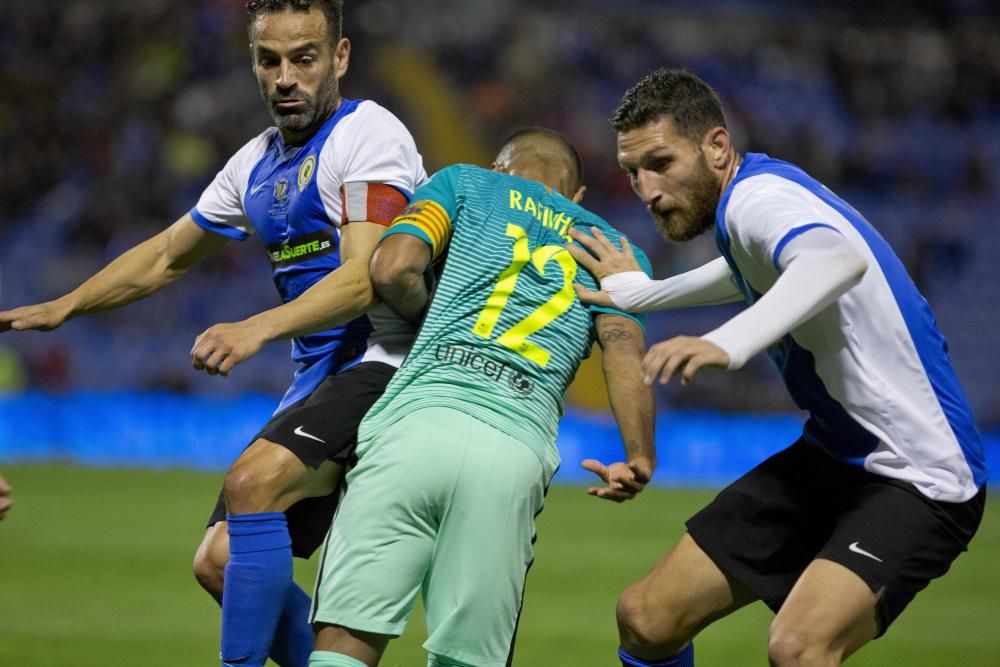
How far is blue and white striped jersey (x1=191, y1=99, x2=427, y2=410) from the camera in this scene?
4152mm

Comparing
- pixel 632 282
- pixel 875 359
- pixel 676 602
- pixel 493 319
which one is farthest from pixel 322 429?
pixel 875 359

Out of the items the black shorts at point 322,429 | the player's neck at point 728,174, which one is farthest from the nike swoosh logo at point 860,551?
the black shorts at point 322,429

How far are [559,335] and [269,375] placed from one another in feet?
42.7

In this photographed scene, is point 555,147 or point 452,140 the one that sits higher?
point 452,140

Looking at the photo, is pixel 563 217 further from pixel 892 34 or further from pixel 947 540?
pixel 892 34

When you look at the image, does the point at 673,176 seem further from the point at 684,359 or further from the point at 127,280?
the point at 127,280

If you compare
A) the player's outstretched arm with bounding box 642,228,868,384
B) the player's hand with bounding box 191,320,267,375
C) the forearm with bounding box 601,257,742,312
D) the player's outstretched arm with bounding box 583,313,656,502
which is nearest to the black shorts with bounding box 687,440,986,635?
the player's outstretched arm with bounding box 583,313,656,502

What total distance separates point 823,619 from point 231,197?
2654 mm

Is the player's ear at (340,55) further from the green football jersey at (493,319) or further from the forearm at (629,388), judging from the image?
the forearm at (629,388)

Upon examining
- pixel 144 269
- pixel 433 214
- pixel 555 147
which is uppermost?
pixel 555 147

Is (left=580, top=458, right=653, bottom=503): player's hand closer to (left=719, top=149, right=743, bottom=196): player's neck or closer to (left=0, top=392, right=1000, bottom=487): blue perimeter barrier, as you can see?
(left=719, top=149, right=743, bottom=196): player's neck

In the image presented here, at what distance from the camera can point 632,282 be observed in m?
4.04

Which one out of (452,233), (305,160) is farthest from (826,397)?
(305,160)

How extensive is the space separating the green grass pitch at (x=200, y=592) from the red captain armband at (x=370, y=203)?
2.50 meters
